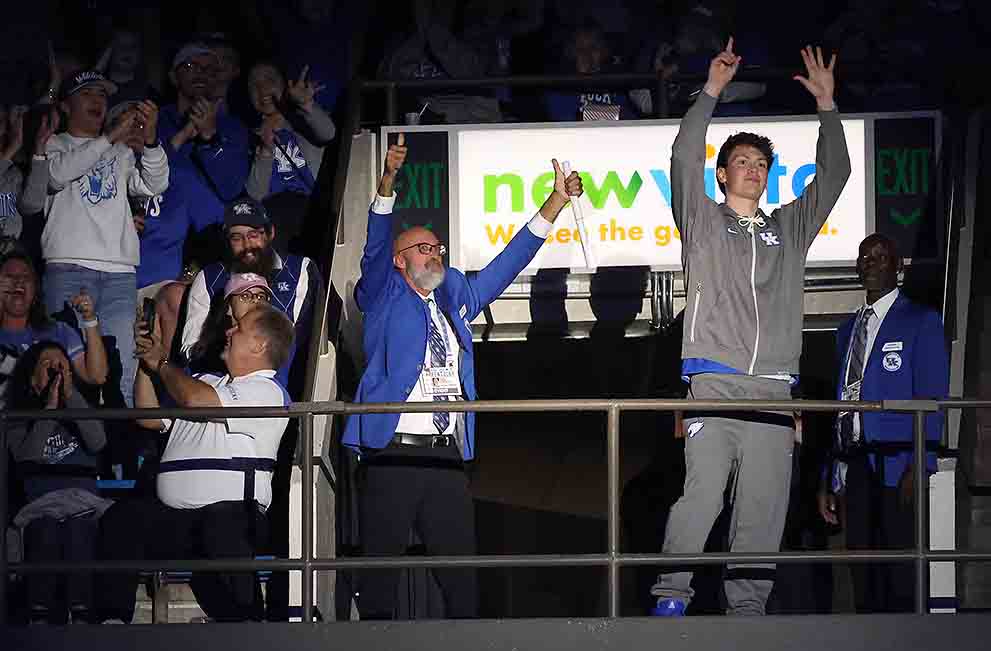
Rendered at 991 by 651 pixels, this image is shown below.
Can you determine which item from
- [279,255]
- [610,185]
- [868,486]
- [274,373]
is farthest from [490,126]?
[868,486]

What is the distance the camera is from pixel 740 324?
269 inches

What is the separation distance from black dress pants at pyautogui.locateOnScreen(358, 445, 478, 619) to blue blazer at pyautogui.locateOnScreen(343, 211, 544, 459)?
14cm

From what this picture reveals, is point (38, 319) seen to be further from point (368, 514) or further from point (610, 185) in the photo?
point (610, 185)

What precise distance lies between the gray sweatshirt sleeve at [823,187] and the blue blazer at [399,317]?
46.9 inches

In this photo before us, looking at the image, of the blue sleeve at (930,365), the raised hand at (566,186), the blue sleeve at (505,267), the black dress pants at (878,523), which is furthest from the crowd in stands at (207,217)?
the black dress pants at (878,523)

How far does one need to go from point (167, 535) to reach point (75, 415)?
885 mm

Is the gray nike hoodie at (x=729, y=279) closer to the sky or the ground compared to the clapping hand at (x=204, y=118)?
closer to the ground

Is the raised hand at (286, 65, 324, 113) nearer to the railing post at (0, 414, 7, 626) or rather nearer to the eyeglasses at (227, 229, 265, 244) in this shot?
the eyeglasses at (227, 229, 265, 244)

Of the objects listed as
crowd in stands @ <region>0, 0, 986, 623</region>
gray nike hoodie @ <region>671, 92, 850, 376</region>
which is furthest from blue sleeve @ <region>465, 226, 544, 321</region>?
gray nike hoodie @ <region>671, 92, 850, 376</region>

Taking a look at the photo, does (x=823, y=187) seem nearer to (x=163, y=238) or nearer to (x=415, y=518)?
(x=415, y=518)

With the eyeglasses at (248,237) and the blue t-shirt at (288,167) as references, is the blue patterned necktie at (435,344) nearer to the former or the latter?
the eyeglasses at (248,237)

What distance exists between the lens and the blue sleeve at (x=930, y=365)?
23.8 feet

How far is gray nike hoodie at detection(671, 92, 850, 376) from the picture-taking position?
681 centimetres

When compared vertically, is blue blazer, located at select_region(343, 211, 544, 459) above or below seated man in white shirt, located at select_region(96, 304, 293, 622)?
above
